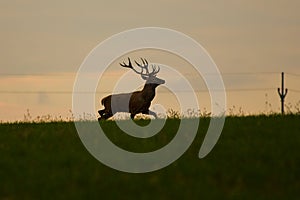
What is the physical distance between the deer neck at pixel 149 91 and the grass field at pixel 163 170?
14.9 m

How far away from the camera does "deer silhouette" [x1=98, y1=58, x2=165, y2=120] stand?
33.0 m

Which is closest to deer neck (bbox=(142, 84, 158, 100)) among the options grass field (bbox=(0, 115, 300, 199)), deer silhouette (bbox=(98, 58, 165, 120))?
deer silhouette (bbox=(98, 58, 165, 120))

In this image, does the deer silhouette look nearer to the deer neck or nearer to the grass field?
the deer neck

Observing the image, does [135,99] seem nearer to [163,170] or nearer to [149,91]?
[149,91]

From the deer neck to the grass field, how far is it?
1489 cm

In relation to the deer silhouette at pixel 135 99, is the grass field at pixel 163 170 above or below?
below

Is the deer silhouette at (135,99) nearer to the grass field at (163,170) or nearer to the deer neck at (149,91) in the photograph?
the deer neck at (149,91)

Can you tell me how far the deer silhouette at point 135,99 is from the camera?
108 ft

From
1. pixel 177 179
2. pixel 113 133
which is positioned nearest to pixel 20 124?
pixel 113 133

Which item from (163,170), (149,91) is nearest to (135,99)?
(149,91)

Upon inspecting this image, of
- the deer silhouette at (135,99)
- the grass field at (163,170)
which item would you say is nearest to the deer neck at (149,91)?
the deer silhouette at (135,99)

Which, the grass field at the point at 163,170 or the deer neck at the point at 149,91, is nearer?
the grass field at the point at 163,170

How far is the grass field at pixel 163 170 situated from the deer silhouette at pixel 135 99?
48.1ft

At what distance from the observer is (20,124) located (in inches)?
872
